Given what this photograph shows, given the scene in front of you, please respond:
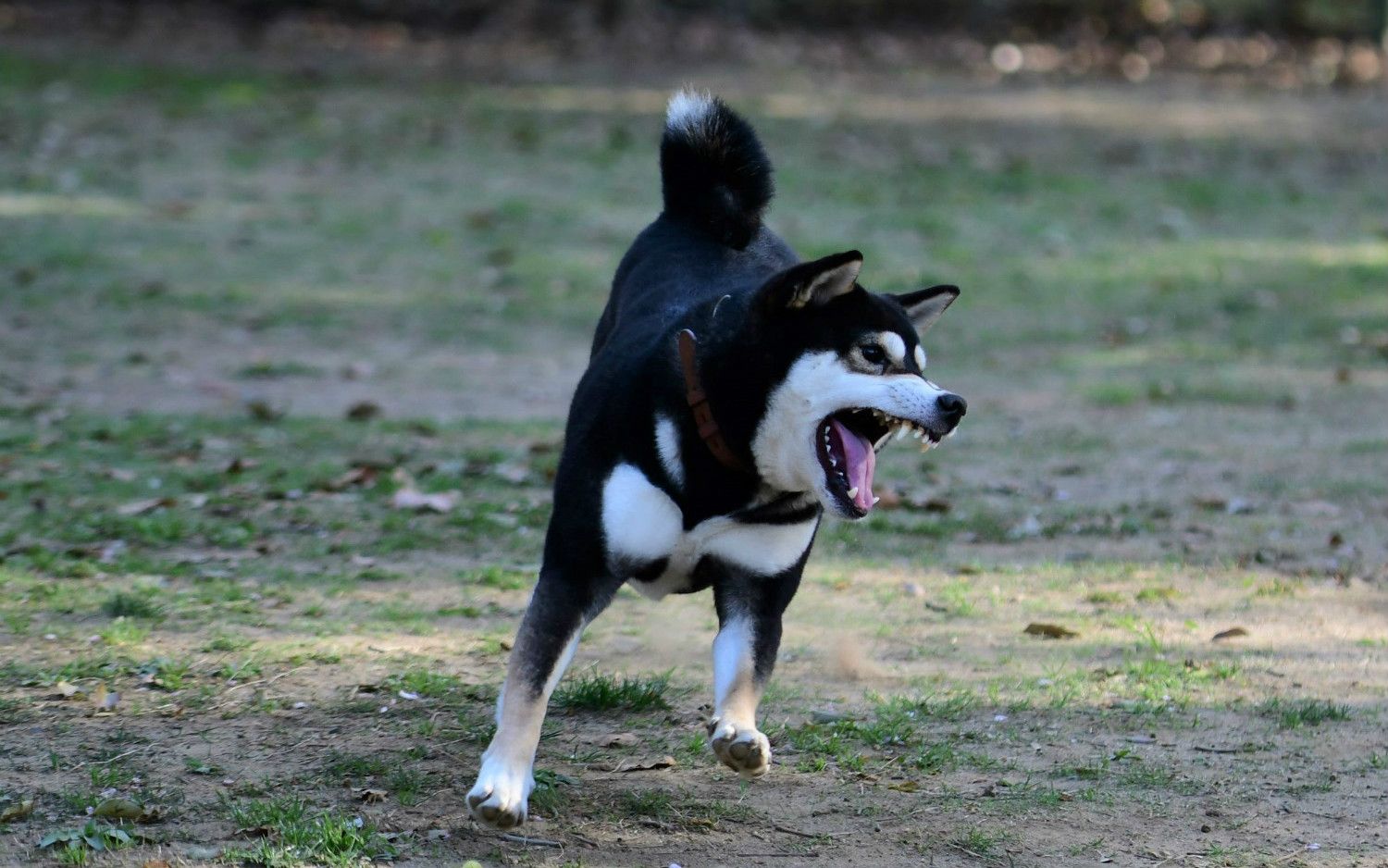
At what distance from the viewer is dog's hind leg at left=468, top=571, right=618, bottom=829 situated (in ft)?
12.7

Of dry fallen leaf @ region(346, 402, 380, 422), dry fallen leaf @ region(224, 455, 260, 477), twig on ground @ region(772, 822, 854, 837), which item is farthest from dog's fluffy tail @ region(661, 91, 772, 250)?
dry fallen leaf @ region(346, 402, 380, 422)

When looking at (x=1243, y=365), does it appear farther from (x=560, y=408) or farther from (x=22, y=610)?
(x=22, y=610)

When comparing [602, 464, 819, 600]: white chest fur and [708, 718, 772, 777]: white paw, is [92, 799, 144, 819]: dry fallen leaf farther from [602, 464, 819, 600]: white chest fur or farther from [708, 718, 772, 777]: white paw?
[708, 718, 772, 777]: white paw

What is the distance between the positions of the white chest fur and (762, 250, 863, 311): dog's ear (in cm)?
52

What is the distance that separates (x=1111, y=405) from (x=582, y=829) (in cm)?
562

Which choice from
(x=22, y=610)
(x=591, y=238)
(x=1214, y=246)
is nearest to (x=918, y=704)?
(x=22, y=610)

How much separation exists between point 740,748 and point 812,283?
1.07 m

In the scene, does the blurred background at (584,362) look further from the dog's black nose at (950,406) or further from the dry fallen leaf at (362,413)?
the dog's black nose at (950,406)

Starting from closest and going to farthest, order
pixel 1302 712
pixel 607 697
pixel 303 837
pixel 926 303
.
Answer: pixel 303 837 < pixel 926 303 < pixel 607 697 < pixel 1302 712

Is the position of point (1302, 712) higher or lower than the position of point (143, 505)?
higher

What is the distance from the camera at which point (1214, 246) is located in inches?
481

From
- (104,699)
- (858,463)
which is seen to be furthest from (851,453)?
(104,699)

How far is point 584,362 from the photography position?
9.67 meters

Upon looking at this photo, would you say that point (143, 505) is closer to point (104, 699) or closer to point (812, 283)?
point (104, 699)
